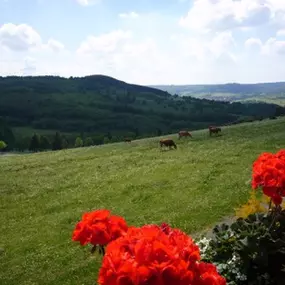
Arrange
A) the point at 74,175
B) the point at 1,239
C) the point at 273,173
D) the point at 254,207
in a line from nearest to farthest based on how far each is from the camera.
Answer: the point at 273,173 → the point at 254,207 → the point at 1,239 → the point at 74,175

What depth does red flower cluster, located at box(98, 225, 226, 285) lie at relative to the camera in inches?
185

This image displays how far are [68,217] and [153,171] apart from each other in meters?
13.7

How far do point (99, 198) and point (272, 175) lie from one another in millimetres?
21776

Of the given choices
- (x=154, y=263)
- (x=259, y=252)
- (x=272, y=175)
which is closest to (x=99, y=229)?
(x=154, y=263)

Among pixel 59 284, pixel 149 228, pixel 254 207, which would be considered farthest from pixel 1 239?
pixel 149 228

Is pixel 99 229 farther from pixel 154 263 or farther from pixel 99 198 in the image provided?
pixel 99 198

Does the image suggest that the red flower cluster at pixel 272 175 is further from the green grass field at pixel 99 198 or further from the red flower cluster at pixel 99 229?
the green grass field at pixel 99 198

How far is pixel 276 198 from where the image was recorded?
393 inches

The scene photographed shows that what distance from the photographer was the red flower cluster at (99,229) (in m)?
7.55

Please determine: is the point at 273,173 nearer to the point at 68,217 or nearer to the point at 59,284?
the point at 59,284

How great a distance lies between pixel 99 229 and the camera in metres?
7.57

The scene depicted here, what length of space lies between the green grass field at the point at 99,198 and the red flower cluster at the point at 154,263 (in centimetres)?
1132

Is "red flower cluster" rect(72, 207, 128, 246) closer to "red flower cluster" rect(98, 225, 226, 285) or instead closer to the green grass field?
"red flower cluster" rect(98, 225, 226, 285)

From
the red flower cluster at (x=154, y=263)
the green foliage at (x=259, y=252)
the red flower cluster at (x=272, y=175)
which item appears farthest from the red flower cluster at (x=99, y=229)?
the red flower cluster at (x=272, y=175)
